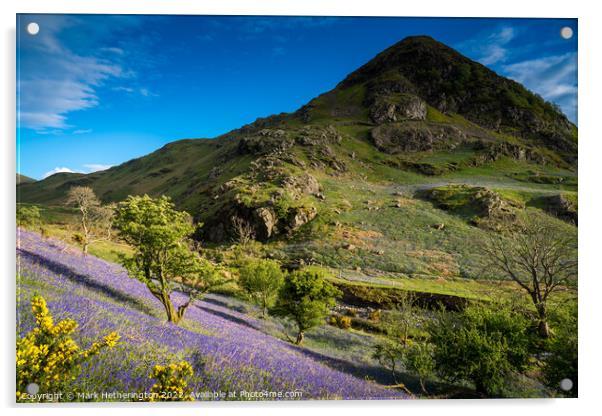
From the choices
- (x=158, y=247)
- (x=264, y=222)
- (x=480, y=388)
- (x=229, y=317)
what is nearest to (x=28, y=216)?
(x=158, y=247)

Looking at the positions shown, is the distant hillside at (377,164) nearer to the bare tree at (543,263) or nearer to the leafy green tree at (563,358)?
the bare tree at (543,263)

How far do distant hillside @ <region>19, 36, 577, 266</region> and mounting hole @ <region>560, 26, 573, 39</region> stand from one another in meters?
2.90

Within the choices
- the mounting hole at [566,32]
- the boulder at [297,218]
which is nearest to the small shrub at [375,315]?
the boulder at [297,218]

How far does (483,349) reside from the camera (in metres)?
9.34

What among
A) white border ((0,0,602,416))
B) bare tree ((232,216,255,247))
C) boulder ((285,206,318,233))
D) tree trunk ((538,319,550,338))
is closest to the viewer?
white border ((0,0,602,416))

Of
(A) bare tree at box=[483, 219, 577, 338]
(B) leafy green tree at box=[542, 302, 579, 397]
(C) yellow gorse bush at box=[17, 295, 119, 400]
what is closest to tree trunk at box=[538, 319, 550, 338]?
(A) bare tree at box=[483, 219, 577, 338]

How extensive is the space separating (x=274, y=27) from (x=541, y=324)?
13546 millimetres

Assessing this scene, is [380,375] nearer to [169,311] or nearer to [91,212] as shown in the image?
[169,311]

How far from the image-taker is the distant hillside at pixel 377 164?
19.5 meters

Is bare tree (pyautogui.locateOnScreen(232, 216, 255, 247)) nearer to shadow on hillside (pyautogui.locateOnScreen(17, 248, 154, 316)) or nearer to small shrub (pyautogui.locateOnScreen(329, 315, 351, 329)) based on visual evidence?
small shrub (pyautogui.locateOnScreen(329, 315, 351, 329))

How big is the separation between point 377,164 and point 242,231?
144ft

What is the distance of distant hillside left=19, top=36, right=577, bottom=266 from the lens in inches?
768

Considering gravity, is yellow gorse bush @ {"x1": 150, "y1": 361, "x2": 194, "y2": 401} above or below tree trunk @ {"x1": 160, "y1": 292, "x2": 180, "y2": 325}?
above
